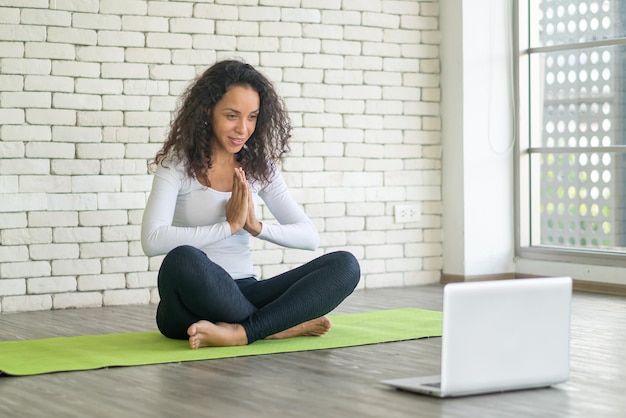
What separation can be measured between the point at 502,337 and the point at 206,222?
4.42ft

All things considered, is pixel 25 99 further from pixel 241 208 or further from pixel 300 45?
pixel 241 208

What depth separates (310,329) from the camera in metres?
3.71

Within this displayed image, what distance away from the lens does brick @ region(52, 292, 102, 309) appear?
16.3 feet

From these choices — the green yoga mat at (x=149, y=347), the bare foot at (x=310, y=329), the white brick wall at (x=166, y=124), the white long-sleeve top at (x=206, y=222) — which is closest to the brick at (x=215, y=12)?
the white brick wall at (x=166, y=124)

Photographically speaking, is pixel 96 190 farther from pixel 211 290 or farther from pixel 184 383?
pixel 184 383

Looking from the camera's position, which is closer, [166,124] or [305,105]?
[166,124]

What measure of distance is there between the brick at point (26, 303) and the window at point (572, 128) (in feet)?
8.59

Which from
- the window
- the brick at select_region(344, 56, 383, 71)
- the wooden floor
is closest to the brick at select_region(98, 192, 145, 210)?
the brick at select_region(344, 56, 383, 71)

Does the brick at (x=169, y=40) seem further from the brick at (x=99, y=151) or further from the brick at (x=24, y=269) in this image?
the brick at (x=24, y=269)

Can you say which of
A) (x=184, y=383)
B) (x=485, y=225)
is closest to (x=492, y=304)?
(x=184, y=383)

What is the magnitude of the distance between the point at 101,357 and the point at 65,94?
1988mm

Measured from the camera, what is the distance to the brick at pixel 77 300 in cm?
498

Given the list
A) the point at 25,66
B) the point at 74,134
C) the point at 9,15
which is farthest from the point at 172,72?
the point at 9,15

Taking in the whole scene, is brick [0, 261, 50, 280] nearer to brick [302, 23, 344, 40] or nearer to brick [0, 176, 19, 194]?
brick [0, 176, 19, 194]
